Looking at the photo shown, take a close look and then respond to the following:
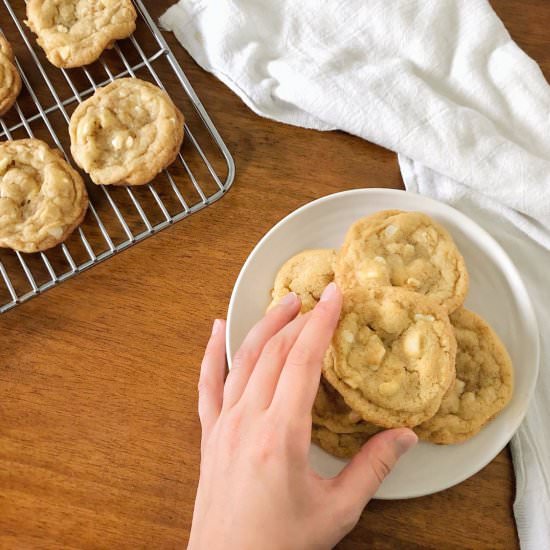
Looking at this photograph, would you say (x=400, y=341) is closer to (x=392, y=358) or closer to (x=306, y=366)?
(x=392, y=358)

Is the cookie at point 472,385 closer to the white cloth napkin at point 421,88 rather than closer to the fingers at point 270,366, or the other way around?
the white cloth napkin at point 421,88

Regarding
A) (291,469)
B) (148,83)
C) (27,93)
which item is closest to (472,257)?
(291,469)

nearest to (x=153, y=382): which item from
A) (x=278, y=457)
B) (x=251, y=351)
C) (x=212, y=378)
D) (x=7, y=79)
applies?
(x=212, y=378)

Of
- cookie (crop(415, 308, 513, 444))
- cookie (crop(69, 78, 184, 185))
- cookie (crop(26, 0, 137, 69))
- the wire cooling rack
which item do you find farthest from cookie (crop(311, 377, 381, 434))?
cookie (crop(26, 0, 137, 69))

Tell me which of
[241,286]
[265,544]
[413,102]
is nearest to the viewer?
[265,544]

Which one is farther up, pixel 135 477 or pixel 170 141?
pixel 170 141

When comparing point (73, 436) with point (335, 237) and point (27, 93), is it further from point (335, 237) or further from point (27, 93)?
point (27, 93)

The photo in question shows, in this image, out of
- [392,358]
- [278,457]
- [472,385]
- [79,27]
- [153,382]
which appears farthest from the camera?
[79,27]
